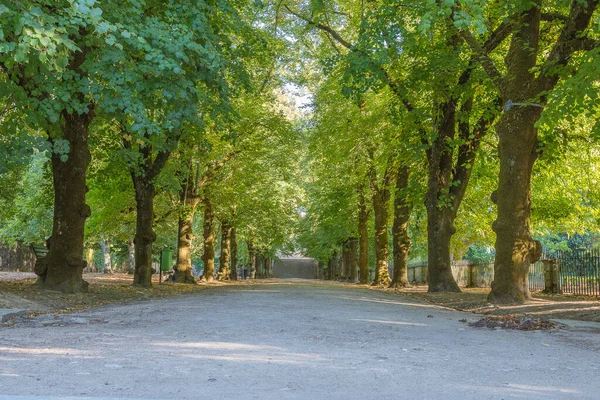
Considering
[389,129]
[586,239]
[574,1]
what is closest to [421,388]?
[574,1]

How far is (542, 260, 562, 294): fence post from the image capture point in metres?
23.1

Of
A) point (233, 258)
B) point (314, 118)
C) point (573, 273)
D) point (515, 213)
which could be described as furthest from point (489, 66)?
point (233, 258)

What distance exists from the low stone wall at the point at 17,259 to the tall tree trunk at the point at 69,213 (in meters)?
35.3

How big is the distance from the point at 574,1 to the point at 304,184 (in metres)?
36.1

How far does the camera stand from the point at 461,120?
20641mm

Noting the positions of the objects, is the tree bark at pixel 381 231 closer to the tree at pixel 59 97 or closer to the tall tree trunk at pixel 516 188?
the tall tree trunk at pixel 516 188

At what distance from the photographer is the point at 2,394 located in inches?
172

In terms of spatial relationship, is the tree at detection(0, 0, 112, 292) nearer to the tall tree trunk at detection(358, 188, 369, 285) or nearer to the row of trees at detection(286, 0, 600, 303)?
the row of trees at detection(286, 0, 600, 303)

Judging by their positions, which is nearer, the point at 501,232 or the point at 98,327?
the point at 98,327

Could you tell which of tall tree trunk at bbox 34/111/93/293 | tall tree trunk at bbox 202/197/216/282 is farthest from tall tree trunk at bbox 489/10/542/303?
tall tree trunk at bbox 202/197/216/282

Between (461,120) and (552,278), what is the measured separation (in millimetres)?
7145

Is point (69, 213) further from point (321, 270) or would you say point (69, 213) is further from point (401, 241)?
point (321, 270)

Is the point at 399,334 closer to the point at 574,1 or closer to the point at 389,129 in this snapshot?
the point at 574,1

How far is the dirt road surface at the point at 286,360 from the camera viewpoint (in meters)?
4.91
